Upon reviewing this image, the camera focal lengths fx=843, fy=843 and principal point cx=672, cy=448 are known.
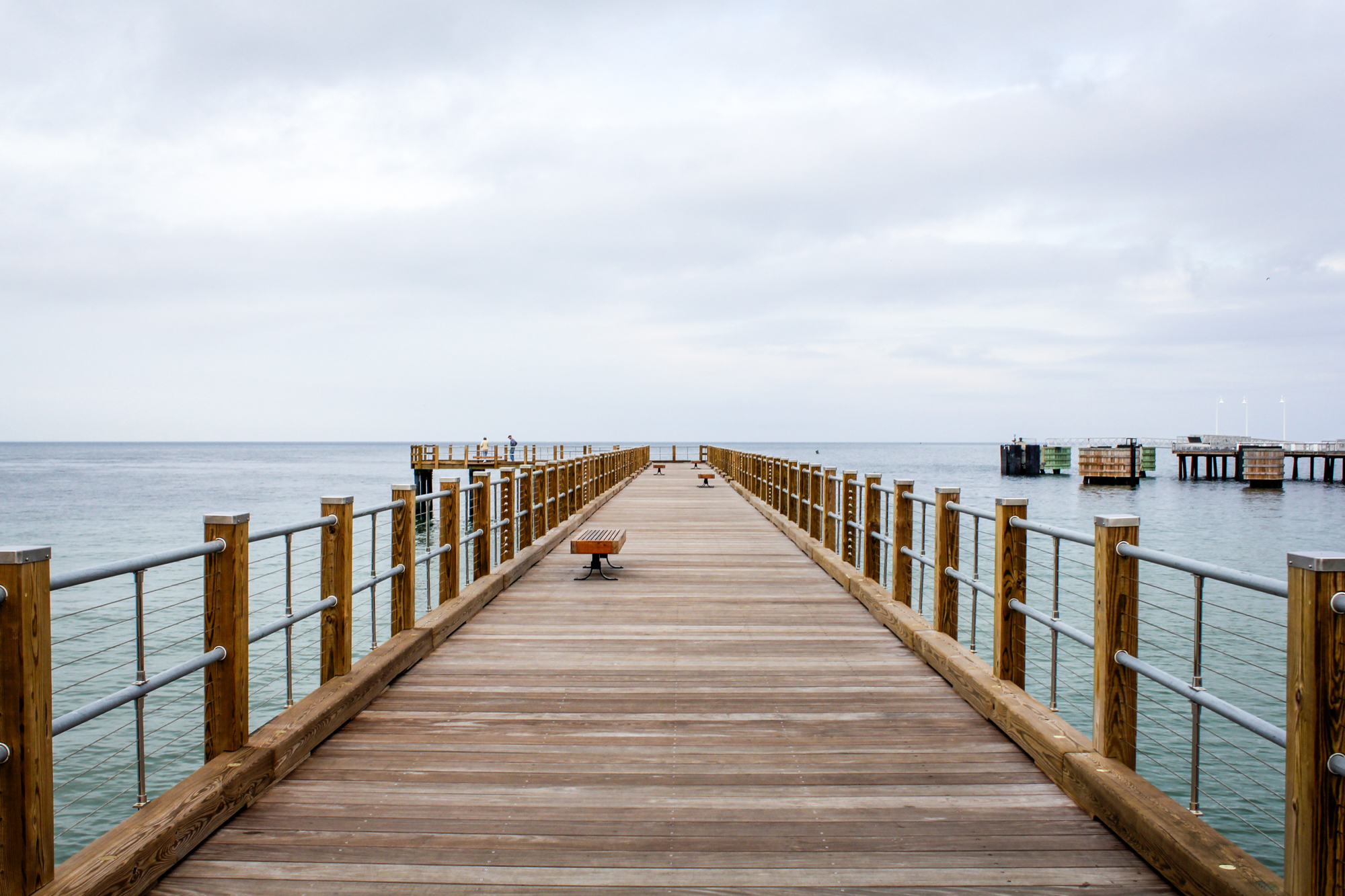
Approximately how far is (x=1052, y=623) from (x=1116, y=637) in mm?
505

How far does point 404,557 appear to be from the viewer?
19.5ft

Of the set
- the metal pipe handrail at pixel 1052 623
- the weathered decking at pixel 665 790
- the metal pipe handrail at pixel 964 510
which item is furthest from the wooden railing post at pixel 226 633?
the metal pipe handrail at pixel 964 510

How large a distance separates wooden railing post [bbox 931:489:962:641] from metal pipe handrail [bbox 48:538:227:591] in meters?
4.46

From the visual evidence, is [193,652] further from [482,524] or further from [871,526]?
[871,526]

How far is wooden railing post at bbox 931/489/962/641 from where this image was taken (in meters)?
6.00

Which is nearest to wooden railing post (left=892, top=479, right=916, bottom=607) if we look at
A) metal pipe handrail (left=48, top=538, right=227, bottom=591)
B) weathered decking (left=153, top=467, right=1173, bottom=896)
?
weathered decking (left=153, top=467, right=1173, bottom=896)

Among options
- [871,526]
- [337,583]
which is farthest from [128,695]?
[871,526]

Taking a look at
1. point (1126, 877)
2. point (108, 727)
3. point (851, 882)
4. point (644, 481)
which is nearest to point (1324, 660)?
point (1126, 877)

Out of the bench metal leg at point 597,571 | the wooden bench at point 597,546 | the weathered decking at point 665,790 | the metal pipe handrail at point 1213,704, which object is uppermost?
the metal pipe handrail at point 1213,704

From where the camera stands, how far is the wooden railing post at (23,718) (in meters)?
2.56

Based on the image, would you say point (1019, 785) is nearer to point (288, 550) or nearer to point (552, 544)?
point (288, 550)

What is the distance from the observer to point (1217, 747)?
10.9 meters

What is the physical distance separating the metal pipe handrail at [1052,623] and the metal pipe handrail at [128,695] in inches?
144

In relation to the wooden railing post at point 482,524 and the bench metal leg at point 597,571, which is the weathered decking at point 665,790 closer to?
the wooden railing post at point 482,524
